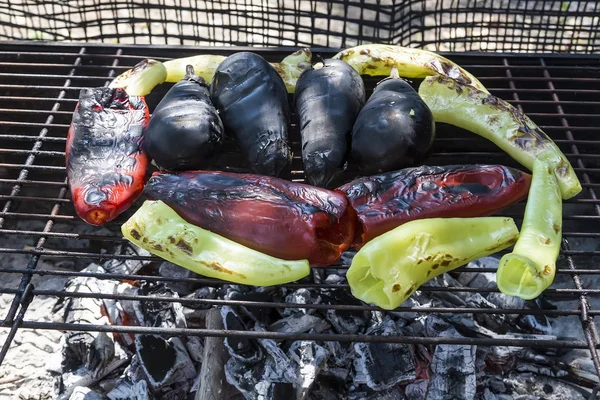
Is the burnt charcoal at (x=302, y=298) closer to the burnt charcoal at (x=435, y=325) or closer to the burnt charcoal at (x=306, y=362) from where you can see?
the burnt charcoal at (x=306, y=362)

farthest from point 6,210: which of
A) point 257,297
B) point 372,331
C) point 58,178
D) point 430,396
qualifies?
point 430,396

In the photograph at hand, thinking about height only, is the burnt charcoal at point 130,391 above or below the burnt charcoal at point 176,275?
below

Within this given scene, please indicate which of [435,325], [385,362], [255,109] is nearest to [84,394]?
[385,362]

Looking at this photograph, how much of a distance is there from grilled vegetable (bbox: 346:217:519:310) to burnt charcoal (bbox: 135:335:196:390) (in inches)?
33.1

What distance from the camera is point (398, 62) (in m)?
2.41

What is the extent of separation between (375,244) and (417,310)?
0.24 metres

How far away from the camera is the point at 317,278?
2.33 m

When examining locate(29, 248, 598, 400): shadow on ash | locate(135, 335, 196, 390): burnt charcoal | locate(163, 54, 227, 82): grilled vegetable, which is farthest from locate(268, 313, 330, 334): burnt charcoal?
locate(163, 54, 227, 82): grilled vegetable

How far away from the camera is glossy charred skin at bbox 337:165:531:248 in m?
1.82

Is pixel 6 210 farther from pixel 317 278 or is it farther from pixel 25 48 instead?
pixel 317 278

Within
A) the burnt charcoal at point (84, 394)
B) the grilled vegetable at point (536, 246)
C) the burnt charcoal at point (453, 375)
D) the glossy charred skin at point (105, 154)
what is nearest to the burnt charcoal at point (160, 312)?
the burnt charcoal at point (84, 394)

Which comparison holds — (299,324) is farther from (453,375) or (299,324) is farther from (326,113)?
(326,113)

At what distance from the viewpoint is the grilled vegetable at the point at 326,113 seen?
1946 mm

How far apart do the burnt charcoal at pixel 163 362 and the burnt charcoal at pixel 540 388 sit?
1.17 metres
